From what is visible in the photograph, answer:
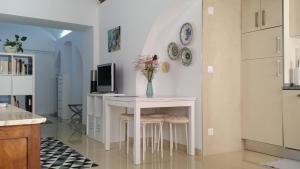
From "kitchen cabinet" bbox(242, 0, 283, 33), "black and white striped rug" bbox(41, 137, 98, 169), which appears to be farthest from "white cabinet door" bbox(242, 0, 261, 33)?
"black and white striped rug" bbox(41, 137, 98, 169)

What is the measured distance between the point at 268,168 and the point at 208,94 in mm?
1182

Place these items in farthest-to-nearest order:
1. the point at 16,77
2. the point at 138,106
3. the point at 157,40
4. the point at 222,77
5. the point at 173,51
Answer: the point at 16,77 → the point at 157,40 → the point at 173,51 → the point at 222,77 → the point at 138,106

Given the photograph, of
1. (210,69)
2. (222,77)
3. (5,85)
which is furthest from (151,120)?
(5,85)

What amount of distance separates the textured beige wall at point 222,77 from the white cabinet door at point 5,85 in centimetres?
343

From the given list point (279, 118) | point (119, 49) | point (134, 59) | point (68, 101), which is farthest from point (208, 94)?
point (68, 101)

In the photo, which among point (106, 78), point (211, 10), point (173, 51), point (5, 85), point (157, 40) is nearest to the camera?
point (211, 10)

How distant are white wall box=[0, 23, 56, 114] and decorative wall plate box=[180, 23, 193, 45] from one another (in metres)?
5.96

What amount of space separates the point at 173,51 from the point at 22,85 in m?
2.83

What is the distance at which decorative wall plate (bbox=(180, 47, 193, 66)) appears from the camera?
4012 millimetres

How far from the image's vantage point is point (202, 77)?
150 inches

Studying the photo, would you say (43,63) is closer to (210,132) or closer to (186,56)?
(186,56)

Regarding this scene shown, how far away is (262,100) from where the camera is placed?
12.8ft

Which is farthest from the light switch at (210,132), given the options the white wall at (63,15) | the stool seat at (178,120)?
the white wall at (63,15)

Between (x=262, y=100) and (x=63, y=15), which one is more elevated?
(x=63, y=15)
